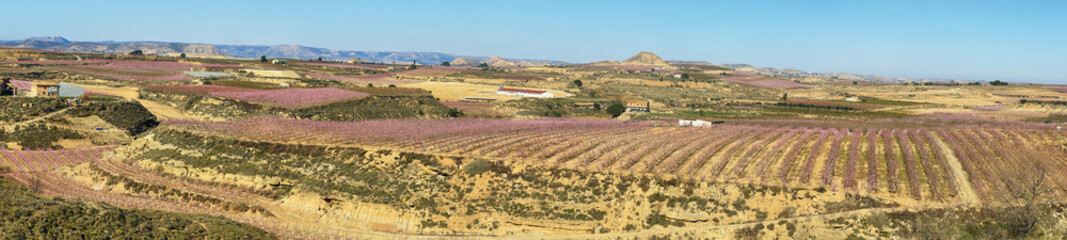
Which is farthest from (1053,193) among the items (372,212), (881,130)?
(372,212)

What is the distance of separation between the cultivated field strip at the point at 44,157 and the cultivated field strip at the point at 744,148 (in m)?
5.80

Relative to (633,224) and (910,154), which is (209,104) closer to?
(633,224)

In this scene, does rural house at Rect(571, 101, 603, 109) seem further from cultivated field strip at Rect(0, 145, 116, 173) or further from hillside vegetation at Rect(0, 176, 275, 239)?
hillside vegetation at Rect(0, 176, 275, 239)

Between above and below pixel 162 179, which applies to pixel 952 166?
above

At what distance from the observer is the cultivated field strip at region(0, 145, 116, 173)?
3894cm

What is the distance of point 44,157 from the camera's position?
4131 cm

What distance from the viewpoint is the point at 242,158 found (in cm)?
3641

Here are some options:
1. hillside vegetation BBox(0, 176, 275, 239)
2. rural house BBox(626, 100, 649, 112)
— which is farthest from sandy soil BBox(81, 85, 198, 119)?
rural house BBox(626, 100, 649, 112)

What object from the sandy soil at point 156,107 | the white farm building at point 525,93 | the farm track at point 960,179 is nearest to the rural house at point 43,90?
the sandy soil at point 156,107

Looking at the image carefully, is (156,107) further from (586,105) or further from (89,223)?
(89,223)

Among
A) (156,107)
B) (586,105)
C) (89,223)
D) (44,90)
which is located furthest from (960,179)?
(44,90)

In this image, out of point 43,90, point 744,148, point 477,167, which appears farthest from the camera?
point 43,90

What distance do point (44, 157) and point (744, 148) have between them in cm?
4363

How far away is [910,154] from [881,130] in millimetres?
12629
